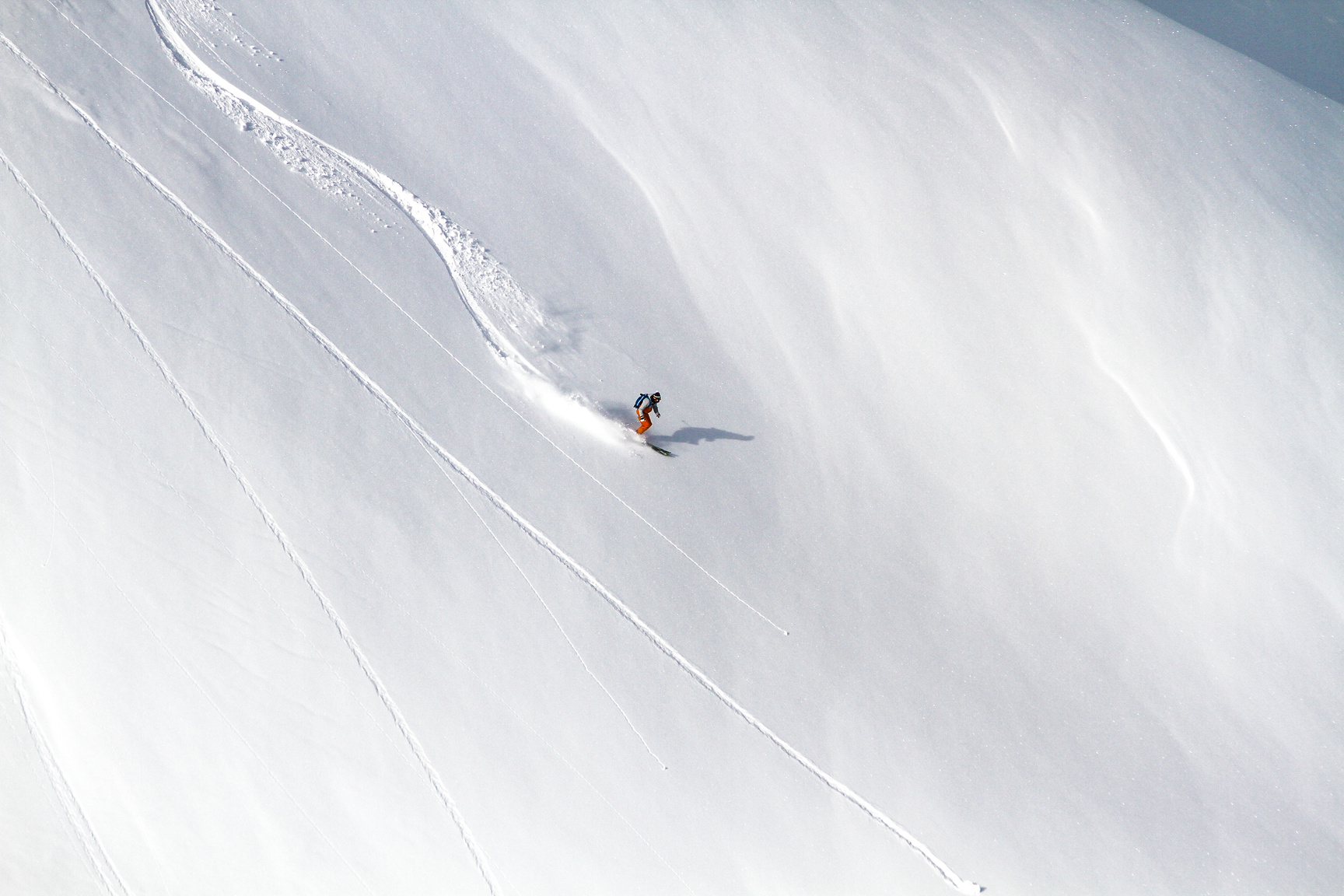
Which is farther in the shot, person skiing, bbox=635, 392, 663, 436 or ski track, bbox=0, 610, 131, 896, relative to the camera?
person skiing, bbox=635, 392, 663, 436

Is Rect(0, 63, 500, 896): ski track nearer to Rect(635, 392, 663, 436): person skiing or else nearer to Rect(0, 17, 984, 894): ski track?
Rect(0, 17, 984, 894): ski track

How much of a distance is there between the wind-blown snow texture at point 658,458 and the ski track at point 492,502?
0.13 feet

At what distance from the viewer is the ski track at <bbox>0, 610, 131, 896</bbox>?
632 centimetres

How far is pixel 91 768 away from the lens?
6.40 meters

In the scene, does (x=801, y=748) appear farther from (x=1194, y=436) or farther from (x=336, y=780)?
(x=1194, y=436)

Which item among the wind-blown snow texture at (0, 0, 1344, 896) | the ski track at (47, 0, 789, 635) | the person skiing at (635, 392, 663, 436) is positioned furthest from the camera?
the ski track at (47, 0, 789, 635)

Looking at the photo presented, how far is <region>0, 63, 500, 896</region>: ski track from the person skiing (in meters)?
3.13

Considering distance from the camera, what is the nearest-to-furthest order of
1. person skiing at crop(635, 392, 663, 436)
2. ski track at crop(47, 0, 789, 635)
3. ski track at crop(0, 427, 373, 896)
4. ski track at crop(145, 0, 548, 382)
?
1. ski track at crop(0, 427, 373, 896)
2. person skiing at crop(635, 392, 663, 436)
3. ski track at crop(47, 0, 789, 635)
4. ski track at crop(145, 0, 548, 382)

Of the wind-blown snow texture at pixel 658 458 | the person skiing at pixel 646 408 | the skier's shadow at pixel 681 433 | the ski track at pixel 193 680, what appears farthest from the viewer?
the skier's shadow at pixel 681 433

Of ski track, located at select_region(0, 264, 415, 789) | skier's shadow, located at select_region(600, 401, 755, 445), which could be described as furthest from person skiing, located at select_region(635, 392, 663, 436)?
ski track, located at select_region(0, 264, 415, 789)

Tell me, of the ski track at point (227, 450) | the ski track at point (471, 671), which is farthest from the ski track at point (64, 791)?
the ski track at point (471, 671)

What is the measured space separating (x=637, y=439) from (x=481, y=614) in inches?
83.0

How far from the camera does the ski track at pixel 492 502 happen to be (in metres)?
6.43

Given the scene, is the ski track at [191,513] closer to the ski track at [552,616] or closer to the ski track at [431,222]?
the ski track at [552,616]
